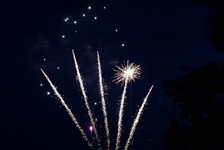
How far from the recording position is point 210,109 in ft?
31.1

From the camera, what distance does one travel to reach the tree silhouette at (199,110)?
30.7ft

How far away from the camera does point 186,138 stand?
376 inches

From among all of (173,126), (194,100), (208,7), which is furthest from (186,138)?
(208,7)

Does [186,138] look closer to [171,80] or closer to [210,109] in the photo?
[210,109]

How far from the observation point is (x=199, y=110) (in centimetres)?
970

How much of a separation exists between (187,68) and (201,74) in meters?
0.49

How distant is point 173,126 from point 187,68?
71.6 inches

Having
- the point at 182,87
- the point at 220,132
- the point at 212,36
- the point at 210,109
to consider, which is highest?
the point at 212,36

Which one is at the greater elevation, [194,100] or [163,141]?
[194,100]

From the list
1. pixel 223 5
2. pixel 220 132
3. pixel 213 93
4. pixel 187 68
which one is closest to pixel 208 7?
pixel 223 5

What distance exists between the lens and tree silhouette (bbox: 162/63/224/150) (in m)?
9.34

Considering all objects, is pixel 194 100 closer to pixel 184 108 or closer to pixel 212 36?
pixel 184 108

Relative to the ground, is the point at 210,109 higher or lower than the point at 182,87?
lower

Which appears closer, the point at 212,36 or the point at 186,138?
the point at 186,138
